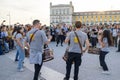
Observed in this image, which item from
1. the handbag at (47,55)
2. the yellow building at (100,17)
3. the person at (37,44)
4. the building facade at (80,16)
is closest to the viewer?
the person at (37,44)

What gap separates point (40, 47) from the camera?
643 centimetres

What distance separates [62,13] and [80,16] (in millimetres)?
10188

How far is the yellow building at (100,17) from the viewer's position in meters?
122

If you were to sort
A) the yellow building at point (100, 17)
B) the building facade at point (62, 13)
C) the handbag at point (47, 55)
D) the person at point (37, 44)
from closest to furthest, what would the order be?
the person at point (37, 44), the handbag at point (47, 55), the yellow building at point (100, 17), the building facade at point (62, 13)

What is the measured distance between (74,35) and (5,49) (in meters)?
8.64

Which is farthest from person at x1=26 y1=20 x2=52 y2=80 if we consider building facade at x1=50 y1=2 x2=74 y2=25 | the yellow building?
building facade at x1=50 y1=2 x2=74 y2=25

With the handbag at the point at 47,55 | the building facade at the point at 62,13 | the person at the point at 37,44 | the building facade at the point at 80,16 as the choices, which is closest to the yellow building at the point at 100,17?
the building facade at the point at 80,16

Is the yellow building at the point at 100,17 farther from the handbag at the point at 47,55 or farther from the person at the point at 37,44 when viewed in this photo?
the person at the point at 37,44

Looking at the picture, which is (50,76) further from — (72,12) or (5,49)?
(72,12)

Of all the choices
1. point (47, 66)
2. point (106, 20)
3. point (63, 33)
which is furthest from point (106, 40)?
point (106, 20)

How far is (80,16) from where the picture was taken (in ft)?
420

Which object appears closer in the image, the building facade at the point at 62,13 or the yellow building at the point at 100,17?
the yellow building at the point at 100,17

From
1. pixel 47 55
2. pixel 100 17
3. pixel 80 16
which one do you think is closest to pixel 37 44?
pixel 47 55

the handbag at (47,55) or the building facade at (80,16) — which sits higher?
the building facade at (80,16)
